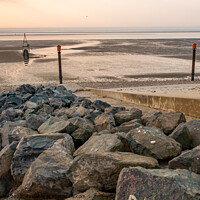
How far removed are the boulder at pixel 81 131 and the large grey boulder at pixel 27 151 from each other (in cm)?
33

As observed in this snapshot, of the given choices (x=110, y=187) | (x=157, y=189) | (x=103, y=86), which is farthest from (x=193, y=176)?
(x=103, y=86)

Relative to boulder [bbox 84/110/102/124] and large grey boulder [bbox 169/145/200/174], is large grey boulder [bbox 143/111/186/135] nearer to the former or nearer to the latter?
boulder [bbox 84/110/102/124]

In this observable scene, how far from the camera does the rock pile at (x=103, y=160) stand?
1.99 m

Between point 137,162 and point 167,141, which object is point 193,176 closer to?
point 137,162

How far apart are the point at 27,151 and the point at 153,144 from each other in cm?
136

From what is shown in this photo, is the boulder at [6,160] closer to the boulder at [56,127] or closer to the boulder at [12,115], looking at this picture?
the boulder at [56,127]

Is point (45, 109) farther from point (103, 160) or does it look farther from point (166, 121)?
point (103, 160)

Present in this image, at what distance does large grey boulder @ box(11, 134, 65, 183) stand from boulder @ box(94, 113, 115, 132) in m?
0.82

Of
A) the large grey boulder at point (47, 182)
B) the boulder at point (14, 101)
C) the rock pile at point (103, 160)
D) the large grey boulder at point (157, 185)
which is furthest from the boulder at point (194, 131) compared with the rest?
the boulder at point (14, 101)

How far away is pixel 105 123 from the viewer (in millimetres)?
3949

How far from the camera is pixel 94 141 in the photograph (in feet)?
10.4

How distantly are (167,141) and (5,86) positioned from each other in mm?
9304

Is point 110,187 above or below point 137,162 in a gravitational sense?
below

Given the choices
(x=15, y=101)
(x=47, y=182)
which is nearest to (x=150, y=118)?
(x=47, y=182)
